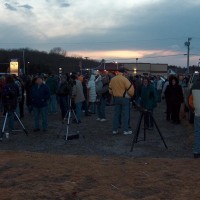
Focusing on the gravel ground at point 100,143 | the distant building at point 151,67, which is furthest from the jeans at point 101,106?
the distant building at point 151,67

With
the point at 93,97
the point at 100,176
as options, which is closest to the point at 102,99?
the point at 93,97

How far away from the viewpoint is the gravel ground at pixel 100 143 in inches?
471

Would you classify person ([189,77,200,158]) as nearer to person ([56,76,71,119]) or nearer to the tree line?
person ([56,76,71,119])

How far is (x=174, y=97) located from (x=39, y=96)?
217 inches

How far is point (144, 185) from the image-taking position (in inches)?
278

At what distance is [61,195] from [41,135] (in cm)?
888

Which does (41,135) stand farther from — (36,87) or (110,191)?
(110,191)

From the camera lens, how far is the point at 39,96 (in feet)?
52.5

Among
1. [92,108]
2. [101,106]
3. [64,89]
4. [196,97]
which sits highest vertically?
[196,97]

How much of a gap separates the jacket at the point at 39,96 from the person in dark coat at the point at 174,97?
5.13 m

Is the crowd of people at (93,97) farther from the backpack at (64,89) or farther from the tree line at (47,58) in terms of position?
the tree line at (47,58)

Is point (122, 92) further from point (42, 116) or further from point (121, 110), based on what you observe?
point (42, 116)

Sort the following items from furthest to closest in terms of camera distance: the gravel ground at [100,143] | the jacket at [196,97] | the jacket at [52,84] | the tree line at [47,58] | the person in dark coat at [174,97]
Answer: the tree line at [47,58]
the jacket at [52,84]
the person in dark coat at [174,97]
the gravel ground at [100,143]
the jacket at [196,97]

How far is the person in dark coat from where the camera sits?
18.9 meters
